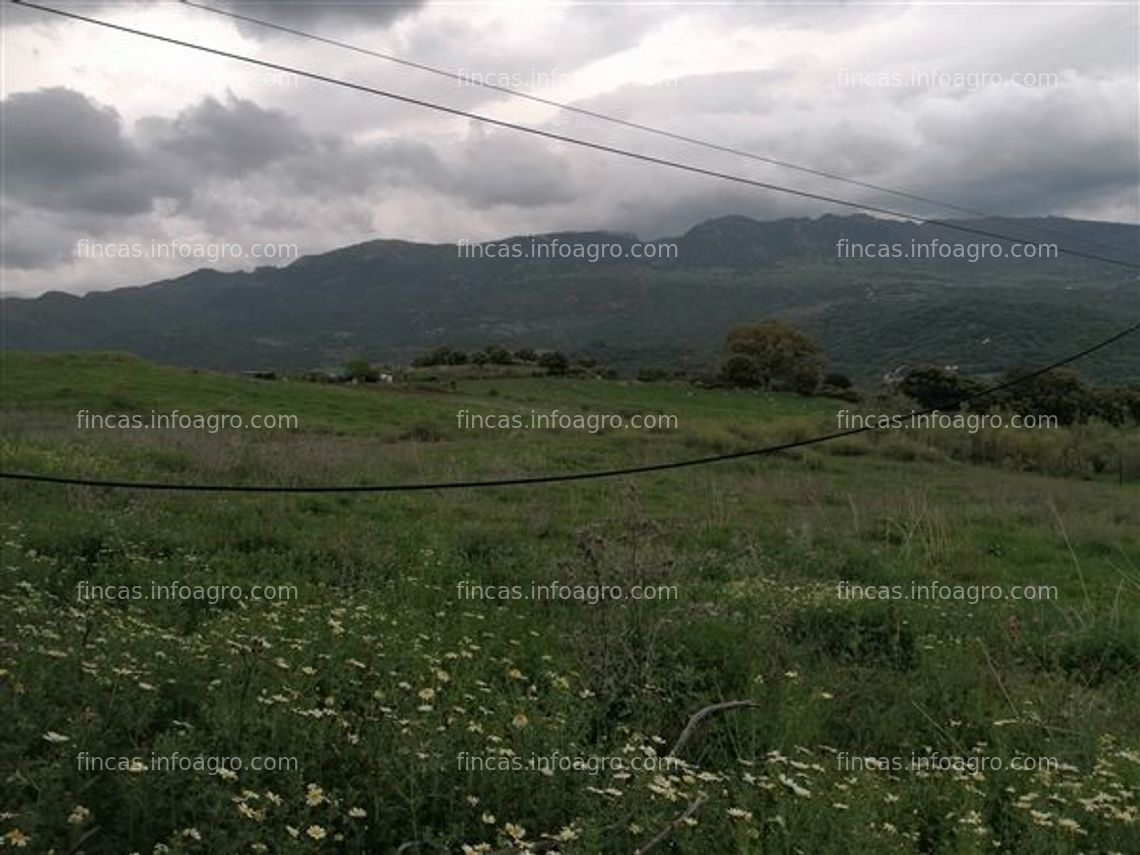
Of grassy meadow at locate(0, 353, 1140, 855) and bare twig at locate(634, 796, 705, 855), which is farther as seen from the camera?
grassy meadow at locate(0, 353, 1140, 855)

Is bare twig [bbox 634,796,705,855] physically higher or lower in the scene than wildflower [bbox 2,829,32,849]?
lower

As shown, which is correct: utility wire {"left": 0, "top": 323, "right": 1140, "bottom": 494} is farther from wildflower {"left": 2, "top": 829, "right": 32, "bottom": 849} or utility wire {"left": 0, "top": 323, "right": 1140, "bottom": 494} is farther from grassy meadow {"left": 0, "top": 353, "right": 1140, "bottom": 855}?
wildflower {"left": 2, "top": 829, "right": 32, "bottom": 849}

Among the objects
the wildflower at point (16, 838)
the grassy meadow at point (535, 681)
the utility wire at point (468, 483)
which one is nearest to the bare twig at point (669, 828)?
the grassy meadow at point (535, 681)

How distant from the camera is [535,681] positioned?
7.14m

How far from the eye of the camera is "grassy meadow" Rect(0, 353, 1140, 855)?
453 centimetres

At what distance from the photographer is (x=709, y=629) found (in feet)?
27.3

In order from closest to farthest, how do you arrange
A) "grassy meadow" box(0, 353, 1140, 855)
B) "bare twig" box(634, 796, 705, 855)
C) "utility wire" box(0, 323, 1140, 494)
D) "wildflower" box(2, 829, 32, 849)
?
"wildflower" box(2, 829, 32, 849) → "bare twig" box(634, 796, 705, 855) → "grassy meadow" box(0, 353, 1140, 855) → "utility wire" box(0, 323, 1140, 494)

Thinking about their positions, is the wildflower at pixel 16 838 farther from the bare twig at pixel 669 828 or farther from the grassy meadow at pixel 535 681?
the bare twig at pixel 669 828

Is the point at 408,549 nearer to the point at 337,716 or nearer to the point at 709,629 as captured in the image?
the point at 709,629

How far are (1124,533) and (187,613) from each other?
17683 millimetres

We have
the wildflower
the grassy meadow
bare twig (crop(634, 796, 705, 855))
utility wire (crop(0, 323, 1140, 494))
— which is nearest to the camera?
the wildflower

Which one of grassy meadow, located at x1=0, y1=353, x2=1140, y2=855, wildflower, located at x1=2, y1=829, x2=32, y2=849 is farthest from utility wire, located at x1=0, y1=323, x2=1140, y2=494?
wildflower, located at x1=2, y1=829, x2=32, y2=849

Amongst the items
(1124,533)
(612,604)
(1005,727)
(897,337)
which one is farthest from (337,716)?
(897,337)

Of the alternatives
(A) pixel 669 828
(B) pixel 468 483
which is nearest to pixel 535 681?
(B) pixel 468 483
